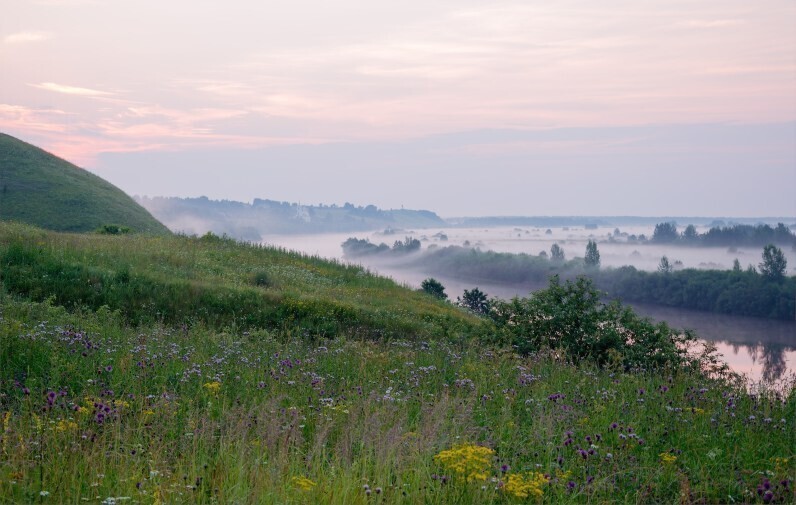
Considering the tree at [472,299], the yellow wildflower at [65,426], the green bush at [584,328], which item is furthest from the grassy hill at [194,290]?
the tree at [472,299]

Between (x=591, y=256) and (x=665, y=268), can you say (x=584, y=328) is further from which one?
(x=591, y=256)

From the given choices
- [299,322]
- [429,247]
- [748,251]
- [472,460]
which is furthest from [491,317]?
[429,247]

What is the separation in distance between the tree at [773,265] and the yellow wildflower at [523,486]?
40.9 m

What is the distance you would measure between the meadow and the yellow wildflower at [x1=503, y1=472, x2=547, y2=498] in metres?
0.02

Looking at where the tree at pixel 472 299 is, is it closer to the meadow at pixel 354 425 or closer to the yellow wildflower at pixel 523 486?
the meadow at pixel 354 425

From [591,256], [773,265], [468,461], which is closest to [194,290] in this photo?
[468,461]

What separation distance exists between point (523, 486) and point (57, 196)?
Answer: 51894mm

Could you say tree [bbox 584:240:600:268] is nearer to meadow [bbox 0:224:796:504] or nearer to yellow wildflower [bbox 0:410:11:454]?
meadow [bbox 0:224:796:504]

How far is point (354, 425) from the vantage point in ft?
21.0

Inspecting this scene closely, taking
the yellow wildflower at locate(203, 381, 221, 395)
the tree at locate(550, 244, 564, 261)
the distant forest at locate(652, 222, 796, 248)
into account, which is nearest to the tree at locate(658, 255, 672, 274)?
the tree at locate(550, 244, 564, 261)

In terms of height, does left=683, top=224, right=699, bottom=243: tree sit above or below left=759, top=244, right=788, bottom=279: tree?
A: above

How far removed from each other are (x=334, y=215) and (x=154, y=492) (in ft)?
487

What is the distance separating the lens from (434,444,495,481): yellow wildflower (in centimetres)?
505

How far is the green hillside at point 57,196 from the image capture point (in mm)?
45656
